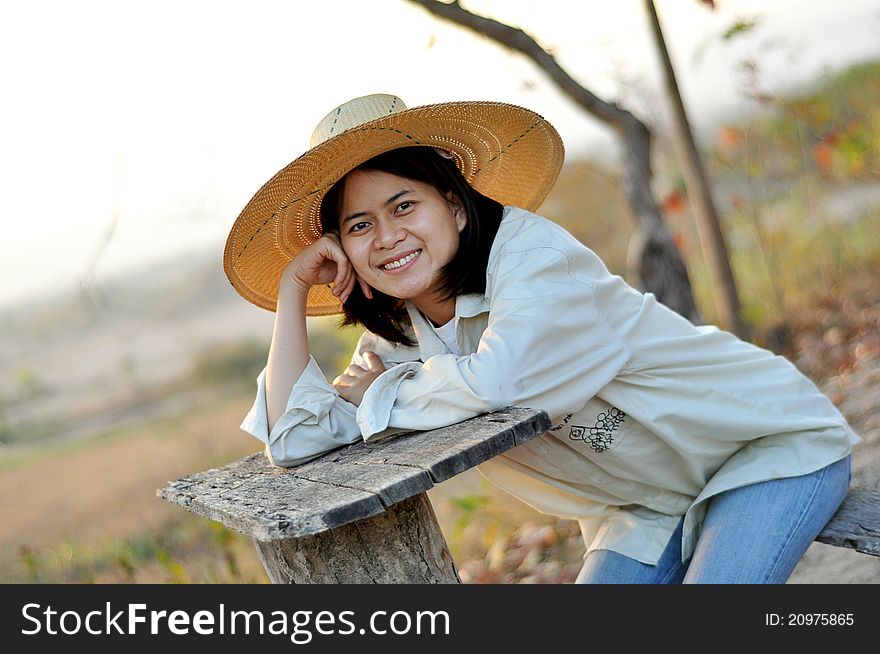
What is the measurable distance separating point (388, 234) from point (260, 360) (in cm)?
611

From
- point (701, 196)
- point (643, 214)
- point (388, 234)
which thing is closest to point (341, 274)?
point (388, 234)

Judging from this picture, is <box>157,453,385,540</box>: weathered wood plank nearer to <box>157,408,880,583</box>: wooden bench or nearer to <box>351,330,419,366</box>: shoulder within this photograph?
<box>157,408,880,583</box>: wooden bench

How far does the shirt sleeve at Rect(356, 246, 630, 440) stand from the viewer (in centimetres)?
182

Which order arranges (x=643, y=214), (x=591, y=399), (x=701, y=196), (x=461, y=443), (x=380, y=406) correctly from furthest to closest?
(x=701, y=196) < (x=643, y=214) < (x=591, y=399) < (x=380, y=406) < (x=461, y=443)

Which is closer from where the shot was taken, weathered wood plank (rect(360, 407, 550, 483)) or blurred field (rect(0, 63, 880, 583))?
weathered wood plank (rect(360, 407, 550, 483))

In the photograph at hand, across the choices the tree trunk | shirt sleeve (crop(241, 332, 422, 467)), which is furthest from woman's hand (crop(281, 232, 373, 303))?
the tree trunk

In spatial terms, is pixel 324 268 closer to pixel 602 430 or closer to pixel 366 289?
pixel 366 289

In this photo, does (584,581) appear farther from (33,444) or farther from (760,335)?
(33,444)

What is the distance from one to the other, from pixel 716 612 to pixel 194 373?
6.68 metres

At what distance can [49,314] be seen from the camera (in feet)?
30.7

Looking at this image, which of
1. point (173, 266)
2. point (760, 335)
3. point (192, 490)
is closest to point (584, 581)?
point (192, 490)

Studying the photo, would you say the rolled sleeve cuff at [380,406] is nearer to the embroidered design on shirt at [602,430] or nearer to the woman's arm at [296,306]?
the woman's arm at [296,306]

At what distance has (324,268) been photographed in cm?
232

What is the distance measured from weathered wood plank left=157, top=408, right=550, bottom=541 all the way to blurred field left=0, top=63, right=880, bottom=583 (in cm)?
148
